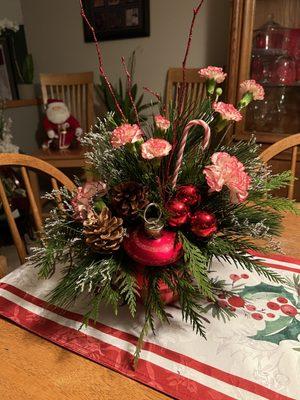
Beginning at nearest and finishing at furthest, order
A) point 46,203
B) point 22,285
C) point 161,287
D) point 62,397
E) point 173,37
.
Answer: point 62,397 → point 161,287 → point 22,285 → point 173,37 → point 46,203

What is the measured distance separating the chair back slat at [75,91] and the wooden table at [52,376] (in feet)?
7.22

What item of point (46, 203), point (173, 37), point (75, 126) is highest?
point (173, 37)

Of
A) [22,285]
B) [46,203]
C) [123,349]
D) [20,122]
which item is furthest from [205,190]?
[20,122]

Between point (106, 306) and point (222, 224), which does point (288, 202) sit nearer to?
point (222, 224)

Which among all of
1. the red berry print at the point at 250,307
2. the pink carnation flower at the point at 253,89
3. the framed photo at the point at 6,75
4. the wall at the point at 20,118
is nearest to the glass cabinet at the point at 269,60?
the pink carnation flower at the point at 253,89

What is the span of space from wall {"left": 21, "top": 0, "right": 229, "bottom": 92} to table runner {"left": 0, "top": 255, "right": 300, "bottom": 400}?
1.98 metres

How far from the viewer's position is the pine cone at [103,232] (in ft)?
1.62

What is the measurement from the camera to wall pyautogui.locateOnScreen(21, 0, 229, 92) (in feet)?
7.10

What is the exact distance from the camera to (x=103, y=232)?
49cm

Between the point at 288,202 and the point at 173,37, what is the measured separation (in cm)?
206

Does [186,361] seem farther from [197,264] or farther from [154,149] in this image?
[154,149]

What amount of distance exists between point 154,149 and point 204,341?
0.31m

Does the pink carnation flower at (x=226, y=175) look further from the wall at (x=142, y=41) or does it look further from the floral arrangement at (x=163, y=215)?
the wall at (x=142, y=41)

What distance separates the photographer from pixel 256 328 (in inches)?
21.2
